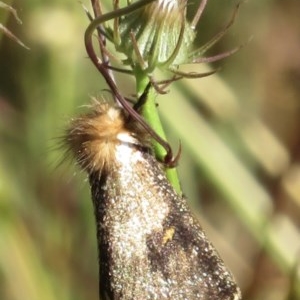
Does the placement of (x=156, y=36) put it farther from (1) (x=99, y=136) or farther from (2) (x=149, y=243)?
(2) (x=149, y=243)

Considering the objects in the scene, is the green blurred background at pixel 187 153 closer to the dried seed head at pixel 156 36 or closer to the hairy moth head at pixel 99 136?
the hairy moth head at pixel 99 136

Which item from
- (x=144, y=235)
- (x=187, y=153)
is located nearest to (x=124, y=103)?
(x=144, y=235)

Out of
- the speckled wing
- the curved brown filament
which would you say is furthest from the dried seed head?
the speckled wing

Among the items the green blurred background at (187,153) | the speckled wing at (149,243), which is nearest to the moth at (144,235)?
the speckled wing at (149,243)

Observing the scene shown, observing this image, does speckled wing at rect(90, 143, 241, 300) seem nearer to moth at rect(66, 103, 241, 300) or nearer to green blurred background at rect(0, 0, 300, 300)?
moth at rect(66, 103, 241, 300)

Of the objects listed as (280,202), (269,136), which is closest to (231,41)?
(269,136)

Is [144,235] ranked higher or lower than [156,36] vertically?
lower

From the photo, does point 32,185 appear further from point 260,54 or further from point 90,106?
point 90,106
